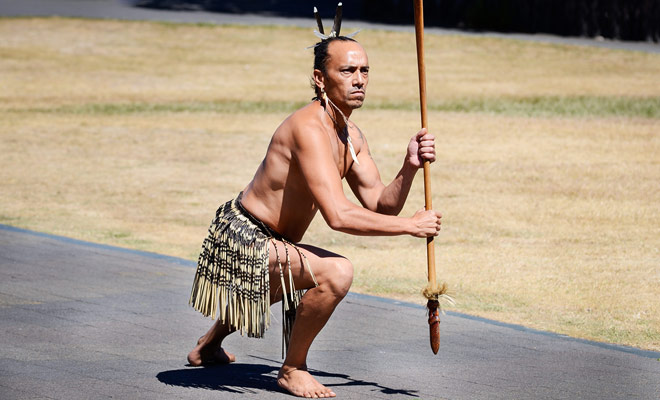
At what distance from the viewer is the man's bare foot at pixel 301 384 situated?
17.3ft

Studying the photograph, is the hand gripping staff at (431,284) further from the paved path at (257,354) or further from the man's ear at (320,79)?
the man's ear at (320,79)

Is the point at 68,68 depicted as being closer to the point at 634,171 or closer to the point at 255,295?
the point at 634,171

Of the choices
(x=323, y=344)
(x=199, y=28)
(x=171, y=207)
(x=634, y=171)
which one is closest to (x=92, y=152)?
(x=171, y=207)

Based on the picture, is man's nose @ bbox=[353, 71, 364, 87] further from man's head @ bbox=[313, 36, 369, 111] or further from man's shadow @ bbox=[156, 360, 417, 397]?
man's shadow @ bbox=[156, 360, 417, 397]

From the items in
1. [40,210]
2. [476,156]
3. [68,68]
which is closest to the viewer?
[40,210]

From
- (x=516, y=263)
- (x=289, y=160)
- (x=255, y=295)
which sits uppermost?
(x=289, y=160)

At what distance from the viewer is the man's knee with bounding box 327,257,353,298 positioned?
17.0ft

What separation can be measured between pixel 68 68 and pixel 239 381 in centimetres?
2076

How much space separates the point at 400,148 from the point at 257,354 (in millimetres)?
9785

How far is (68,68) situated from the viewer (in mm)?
25250

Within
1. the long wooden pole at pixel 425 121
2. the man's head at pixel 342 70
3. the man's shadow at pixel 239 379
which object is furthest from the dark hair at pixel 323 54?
the man's shadow at pixel 239 379

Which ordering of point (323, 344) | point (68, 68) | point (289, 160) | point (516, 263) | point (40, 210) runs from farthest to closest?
1. point (68, 68)
2. point (40, 210)
3. point (516, 263)
4. point (323, 344)
5. point (289, 160)

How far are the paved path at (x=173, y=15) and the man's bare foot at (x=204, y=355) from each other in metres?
23.8

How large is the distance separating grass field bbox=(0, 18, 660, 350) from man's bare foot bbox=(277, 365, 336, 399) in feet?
7.41
